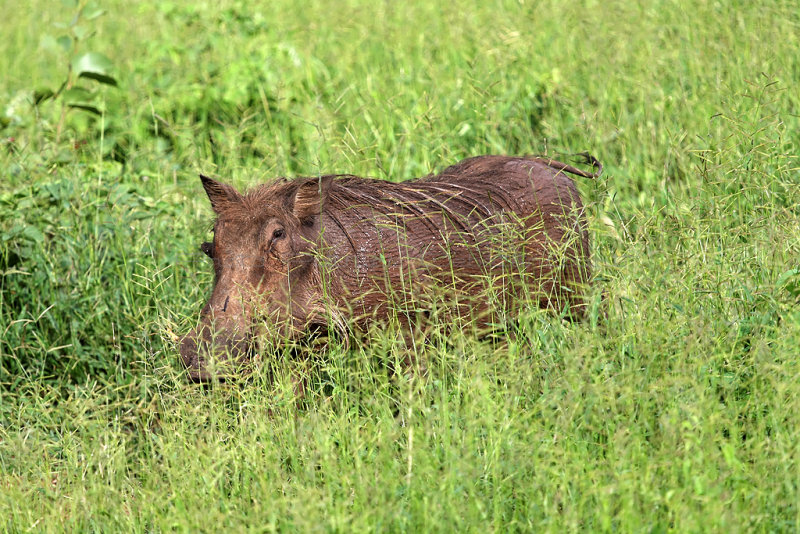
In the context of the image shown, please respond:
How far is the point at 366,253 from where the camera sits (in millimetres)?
3459

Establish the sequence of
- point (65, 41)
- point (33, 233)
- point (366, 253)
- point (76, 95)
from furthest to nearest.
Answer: point (65, 41)
point (76, 95)
point (33, 233)
point (366, 253)

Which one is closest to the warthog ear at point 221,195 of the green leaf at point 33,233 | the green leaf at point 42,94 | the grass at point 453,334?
the grass at point 453,334

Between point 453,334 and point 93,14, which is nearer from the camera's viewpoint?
point 453,334

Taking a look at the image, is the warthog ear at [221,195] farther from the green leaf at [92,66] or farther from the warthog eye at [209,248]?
the green leaf at [92,66]


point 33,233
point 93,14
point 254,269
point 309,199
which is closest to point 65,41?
point 93,14

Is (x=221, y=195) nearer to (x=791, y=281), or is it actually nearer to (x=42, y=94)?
(x=42, y=94)

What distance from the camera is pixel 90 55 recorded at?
4777 millimetres

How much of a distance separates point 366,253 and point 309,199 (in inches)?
11.1

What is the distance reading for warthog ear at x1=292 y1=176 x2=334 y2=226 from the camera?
345cm

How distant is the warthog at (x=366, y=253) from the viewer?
3.19 m

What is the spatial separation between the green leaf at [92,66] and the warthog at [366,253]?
166 centimetres

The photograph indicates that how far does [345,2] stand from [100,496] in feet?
18.3

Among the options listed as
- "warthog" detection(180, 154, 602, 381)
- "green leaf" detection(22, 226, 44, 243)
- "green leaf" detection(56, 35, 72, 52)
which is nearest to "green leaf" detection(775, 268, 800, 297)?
"warthog" detection(180, 154, 602, 381)

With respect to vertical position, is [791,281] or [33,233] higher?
[791,281]
